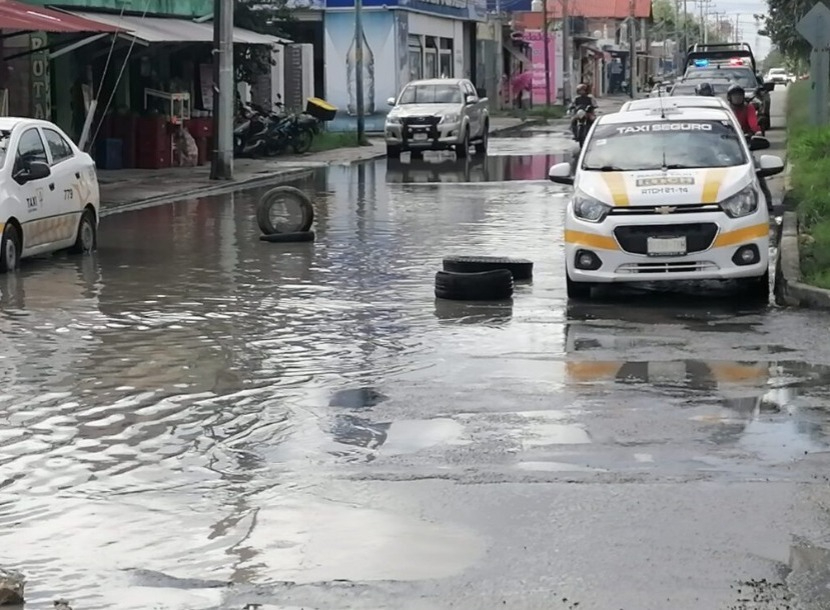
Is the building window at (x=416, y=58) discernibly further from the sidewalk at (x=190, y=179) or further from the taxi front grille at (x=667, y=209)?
the taxi front grille at (x=667, y=209)

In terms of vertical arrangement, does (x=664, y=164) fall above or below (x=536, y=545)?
above

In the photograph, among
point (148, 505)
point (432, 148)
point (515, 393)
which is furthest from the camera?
point (432, 148)

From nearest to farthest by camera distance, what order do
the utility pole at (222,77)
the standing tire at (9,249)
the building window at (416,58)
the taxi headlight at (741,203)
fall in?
the taxi headlight at (741,203)
the standing tire at (9,249)
the utility pole at (222,77)
the building window at (416,58)

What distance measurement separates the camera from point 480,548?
267 inches

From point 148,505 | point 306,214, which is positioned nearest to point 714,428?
point 148,505

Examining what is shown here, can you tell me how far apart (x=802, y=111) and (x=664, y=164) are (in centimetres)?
2635

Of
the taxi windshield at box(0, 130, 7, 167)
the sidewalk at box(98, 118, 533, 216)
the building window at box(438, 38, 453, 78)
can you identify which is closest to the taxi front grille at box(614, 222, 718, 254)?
the taxi windshield at box(0, 130, 7, 167)

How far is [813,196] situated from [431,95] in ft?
67.1

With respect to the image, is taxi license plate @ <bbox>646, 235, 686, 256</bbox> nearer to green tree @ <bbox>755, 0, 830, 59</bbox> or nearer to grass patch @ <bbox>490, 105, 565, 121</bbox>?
green tree @ <bbox>755, 0, 830, 59</bbox>

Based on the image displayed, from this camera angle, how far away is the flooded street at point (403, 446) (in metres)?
6.42

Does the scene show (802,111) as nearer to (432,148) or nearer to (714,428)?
(432,148)

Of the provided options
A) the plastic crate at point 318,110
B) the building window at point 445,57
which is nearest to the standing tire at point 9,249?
the plastic crate at point 318,110

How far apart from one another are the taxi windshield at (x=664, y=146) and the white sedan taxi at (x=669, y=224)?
3 centimetres

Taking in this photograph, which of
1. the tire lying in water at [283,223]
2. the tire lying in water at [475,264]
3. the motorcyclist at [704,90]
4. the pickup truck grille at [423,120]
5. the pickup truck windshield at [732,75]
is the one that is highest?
the pickup truck windshield at [732,75]
